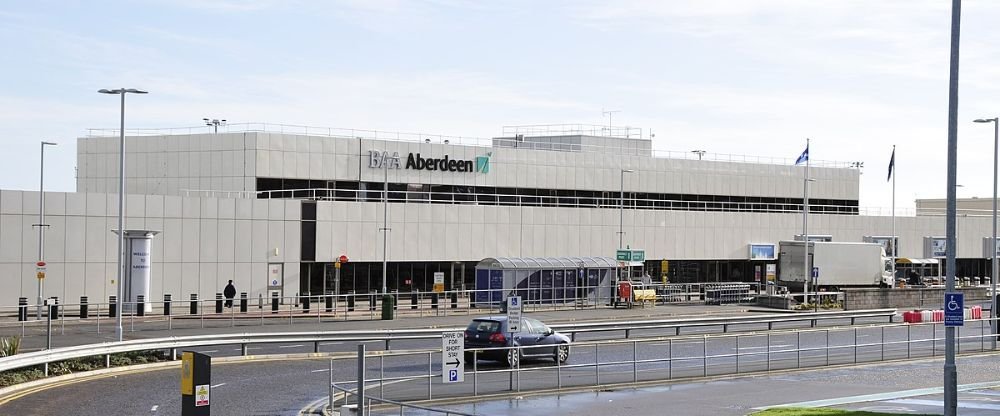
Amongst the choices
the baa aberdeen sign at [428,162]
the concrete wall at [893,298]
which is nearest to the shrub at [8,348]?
the baa aberdeen sign at [428,162]

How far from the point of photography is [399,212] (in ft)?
221

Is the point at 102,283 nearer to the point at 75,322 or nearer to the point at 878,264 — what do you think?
the point at 75,322

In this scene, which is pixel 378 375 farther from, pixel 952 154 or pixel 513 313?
pixel 952 154

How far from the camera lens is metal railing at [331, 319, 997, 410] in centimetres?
2720

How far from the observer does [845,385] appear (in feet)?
98.0

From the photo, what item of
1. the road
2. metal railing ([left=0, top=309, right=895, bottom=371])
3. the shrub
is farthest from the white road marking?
the shrub

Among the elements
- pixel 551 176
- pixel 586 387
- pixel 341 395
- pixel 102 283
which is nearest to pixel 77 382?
pixel 341 395

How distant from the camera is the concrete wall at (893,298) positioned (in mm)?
66188

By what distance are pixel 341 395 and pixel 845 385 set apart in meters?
11.9

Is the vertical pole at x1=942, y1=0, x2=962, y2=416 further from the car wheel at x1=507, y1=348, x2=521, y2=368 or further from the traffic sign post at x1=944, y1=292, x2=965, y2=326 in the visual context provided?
the car wheel at x1=507, y1=348, x2=521, y2=368

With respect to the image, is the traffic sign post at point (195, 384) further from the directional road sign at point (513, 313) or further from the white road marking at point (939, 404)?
the white road marking at point (939, 404)

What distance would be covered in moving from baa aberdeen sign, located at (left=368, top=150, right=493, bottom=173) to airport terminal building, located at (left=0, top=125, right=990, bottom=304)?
0.28 feet

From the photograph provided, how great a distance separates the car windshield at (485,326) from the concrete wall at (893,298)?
3697 cm

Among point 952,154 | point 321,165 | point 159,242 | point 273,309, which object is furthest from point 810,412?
point 321,165
